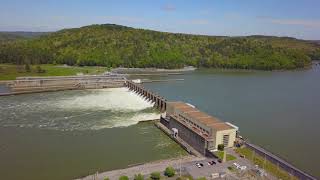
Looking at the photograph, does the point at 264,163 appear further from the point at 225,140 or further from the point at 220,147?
the point at 225,140

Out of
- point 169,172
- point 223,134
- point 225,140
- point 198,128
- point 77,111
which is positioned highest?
point 223,134

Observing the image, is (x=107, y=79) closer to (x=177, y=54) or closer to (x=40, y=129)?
(x=40, y=129)

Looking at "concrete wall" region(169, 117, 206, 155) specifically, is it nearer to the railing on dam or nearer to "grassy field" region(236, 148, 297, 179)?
"grassy field" region(236, 148, 297, 179)

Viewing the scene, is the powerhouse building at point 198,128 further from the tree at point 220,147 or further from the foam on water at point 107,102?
the foam on water at point 107,102

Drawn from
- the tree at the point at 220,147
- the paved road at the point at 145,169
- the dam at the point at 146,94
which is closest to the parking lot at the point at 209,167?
the paved road at the point at 145,169

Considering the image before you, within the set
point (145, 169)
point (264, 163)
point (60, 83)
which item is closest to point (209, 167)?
point (264, 163)

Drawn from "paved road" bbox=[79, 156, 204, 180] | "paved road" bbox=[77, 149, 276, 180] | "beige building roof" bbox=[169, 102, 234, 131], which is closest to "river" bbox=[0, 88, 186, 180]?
"paved road" bbox=[79, 156, 204, 180]
